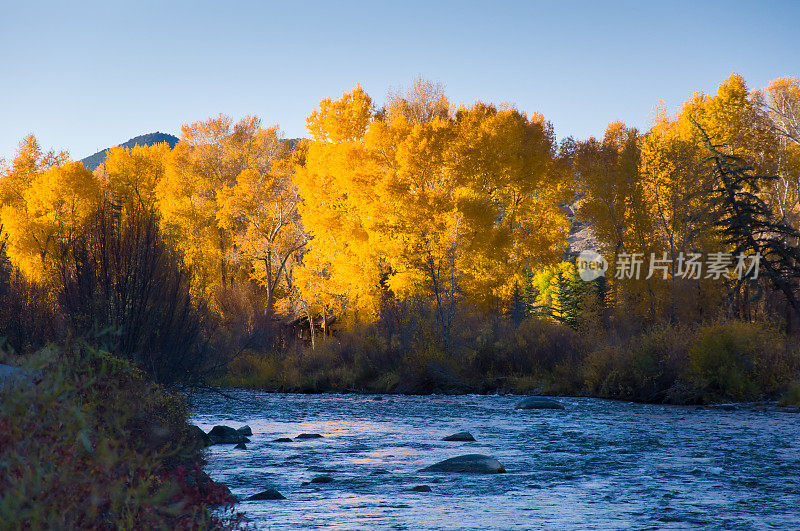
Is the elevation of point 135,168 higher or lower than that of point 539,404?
higher

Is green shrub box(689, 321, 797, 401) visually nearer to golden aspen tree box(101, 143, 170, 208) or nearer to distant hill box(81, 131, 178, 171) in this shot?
golden aspen tree box(101, 143, 170, 208)

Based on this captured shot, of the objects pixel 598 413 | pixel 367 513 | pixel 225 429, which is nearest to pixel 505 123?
pixel 598 413

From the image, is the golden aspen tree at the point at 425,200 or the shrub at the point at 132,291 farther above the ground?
the golden aspen tree at the point at 425,200

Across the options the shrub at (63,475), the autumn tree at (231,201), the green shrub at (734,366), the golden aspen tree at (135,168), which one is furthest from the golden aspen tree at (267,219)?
the shrub at (63,475)

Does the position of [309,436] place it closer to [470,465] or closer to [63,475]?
[470,465]

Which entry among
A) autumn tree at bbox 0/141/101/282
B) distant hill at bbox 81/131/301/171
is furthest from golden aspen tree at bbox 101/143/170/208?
distant hill at bbox 81/131/301/171

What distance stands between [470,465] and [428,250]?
55.9 feet

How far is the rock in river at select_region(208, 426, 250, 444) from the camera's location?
14156 millimetres

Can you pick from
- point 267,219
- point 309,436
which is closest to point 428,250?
point 267,219

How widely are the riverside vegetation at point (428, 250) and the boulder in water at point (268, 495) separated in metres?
3.70

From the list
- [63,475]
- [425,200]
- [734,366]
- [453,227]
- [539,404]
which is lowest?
[539,404]

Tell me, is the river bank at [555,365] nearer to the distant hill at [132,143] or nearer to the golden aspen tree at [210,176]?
the golden aspen tree at [210,176]

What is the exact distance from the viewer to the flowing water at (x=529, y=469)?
27.2 feet

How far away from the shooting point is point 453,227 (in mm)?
27406
